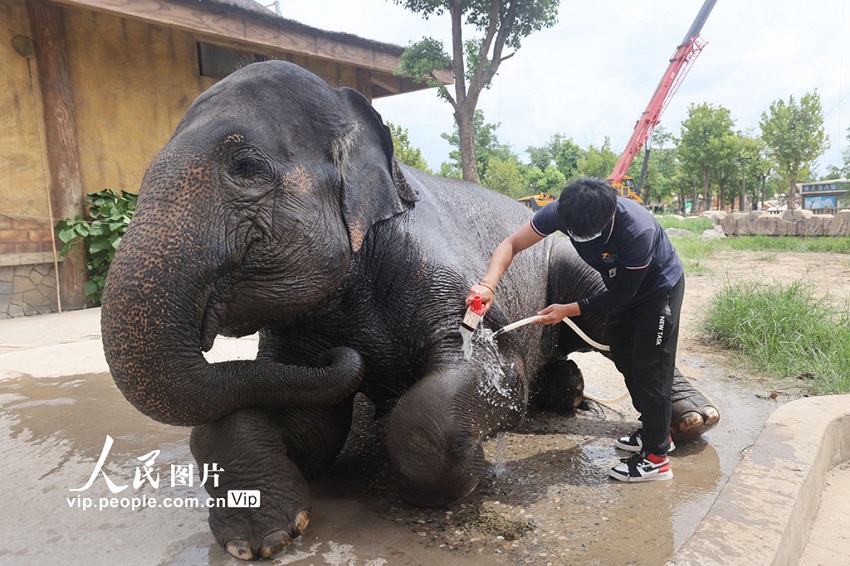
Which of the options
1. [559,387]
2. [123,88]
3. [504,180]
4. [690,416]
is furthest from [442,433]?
[504,180]

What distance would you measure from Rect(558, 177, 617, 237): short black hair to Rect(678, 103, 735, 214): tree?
41.4m

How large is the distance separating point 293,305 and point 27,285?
7348mm

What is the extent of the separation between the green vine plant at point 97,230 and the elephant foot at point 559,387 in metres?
6.42

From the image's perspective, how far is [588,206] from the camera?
2354mm

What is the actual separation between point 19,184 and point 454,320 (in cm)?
753

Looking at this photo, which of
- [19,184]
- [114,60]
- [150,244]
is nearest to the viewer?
[150,244]

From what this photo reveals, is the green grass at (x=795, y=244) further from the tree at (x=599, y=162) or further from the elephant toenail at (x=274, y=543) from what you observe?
the tree at (x=599, y=162)

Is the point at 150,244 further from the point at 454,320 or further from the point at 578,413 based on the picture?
the point at 578,413

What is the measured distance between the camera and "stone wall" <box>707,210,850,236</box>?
50.3 feet

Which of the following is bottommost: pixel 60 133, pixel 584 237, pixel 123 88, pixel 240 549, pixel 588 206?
pixel 240 549

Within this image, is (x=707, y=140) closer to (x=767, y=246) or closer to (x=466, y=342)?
(x=767, y=246)

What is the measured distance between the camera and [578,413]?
369 centimetres

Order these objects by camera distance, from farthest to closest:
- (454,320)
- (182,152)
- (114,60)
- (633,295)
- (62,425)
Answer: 1. (114,60)
2. (62,425)
3. (633,295)
4. (454,320)
5. (182,152)

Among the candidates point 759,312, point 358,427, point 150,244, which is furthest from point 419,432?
point 759,312
